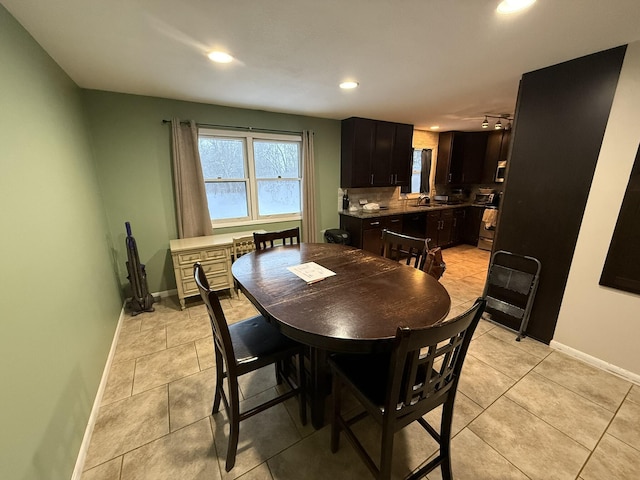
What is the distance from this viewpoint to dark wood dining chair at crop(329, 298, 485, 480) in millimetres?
900

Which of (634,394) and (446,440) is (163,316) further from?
(634,394)

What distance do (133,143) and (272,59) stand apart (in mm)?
1910

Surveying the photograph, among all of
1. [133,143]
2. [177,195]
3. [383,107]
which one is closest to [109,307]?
[177,195]

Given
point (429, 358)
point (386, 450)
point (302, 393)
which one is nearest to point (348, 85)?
point (429, 358)

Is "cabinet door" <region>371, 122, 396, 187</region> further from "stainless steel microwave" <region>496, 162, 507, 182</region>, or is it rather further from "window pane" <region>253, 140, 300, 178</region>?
"stainless steel microwave" <region>496, 162, 507, 182</region>

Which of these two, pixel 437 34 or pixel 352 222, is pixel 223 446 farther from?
pixel 352 222

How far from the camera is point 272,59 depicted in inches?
75.1

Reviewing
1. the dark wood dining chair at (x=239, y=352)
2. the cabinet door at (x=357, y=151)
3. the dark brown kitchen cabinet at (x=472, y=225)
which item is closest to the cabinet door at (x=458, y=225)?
the dark brown kitchen cabinet at (x=472, y=225)

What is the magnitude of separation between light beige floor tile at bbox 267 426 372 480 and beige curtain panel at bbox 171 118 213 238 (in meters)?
2.61

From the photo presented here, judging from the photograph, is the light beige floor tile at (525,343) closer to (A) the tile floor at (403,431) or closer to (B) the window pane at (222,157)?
(A) the tile floor at (403,431)

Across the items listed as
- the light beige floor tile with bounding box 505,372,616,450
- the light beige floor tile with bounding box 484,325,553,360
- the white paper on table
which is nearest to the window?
the white paper on table

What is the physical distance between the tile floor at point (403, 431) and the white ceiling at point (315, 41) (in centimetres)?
231

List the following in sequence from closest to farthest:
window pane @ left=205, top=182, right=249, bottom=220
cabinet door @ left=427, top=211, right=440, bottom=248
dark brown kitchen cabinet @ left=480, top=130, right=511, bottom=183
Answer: window pane @ left=205, top=182, right=249, bottom=220 → cabinet door @ left=427, top=211, right=440, bottom=248 → dark brown kitchen cabinet @ left=480, top=130, right=511, bottom=183

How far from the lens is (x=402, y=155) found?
4477mm
